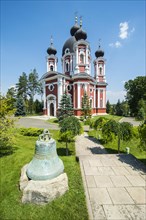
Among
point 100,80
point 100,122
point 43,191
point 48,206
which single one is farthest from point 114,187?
point 100,80

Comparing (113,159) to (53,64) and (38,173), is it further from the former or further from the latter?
(53,64)

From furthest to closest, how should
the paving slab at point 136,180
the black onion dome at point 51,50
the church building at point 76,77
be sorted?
1. the black onion dome at point 51,50
2. the church building at point 76,77
3. the paving slab at point 136,180

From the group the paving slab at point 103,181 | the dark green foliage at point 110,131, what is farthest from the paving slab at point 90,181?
the dark green foliage at point 110,131

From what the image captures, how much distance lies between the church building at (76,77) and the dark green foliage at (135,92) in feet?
30.1

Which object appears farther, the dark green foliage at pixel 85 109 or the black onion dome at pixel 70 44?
the black onion dome at pixel 70 44

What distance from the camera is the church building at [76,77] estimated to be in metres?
27.3

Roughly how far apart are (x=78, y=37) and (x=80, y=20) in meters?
5.77

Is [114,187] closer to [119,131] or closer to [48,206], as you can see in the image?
[48,206]

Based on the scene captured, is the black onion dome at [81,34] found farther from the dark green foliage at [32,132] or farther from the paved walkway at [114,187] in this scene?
the paved walkway at [114,187]

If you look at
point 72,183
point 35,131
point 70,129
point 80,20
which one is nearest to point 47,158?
point 72,183

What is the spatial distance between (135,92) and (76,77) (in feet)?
62.4

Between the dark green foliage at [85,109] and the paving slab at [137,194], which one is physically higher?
the dark green foliage at [85,109]

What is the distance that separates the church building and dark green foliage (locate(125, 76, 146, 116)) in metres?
9.17

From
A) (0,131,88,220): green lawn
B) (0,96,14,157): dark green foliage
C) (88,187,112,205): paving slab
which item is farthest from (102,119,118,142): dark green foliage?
(0,96,14,157): dark green foliage
